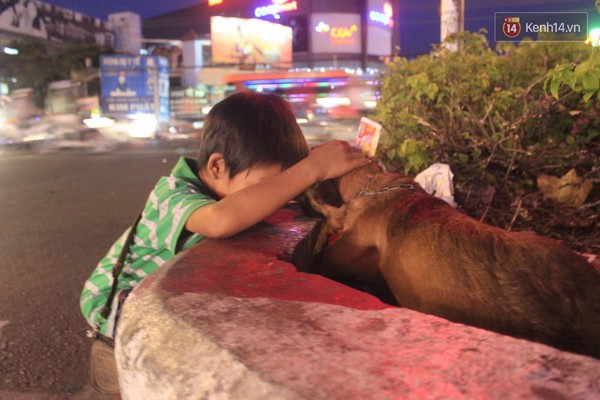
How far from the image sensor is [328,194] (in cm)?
206

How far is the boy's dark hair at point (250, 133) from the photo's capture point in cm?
202

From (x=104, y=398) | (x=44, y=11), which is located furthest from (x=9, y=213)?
(x=44, y=11)

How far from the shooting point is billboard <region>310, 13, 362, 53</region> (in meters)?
43.2

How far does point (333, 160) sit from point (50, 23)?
128ft

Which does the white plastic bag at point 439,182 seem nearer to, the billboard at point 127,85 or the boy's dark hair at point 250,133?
the boy's dark hair at point 250,133

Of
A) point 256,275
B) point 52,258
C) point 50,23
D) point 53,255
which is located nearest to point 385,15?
point 50,23

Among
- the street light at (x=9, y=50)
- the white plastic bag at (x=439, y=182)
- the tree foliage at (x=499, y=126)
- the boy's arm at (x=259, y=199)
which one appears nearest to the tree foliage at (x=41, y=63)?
the street light at (x=9, y=50)

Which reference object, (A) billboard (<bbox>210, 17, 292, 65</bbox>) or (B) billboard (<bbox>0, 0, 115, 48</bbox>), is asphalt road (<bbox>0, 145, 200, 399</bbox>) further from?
(A) billboard (<bbox>210, 17, 292, 65</bbox>)

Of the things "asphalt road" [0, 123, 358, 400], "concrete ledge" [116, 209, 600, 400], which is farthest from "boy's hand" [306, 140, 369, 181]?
"asphalt road" [0, 123, 358, 400]

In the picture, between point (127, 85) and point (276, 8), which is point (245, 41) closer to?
point (276, 8)

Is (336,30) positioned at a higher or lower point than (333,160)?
higher

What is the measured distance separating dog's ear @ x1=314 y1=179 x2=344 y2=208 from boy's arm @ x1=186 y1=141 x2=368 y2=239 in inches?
4.0

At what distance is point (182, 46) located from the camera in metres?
42.2

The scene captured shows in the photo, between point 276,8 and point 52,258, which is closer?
point 52,258
